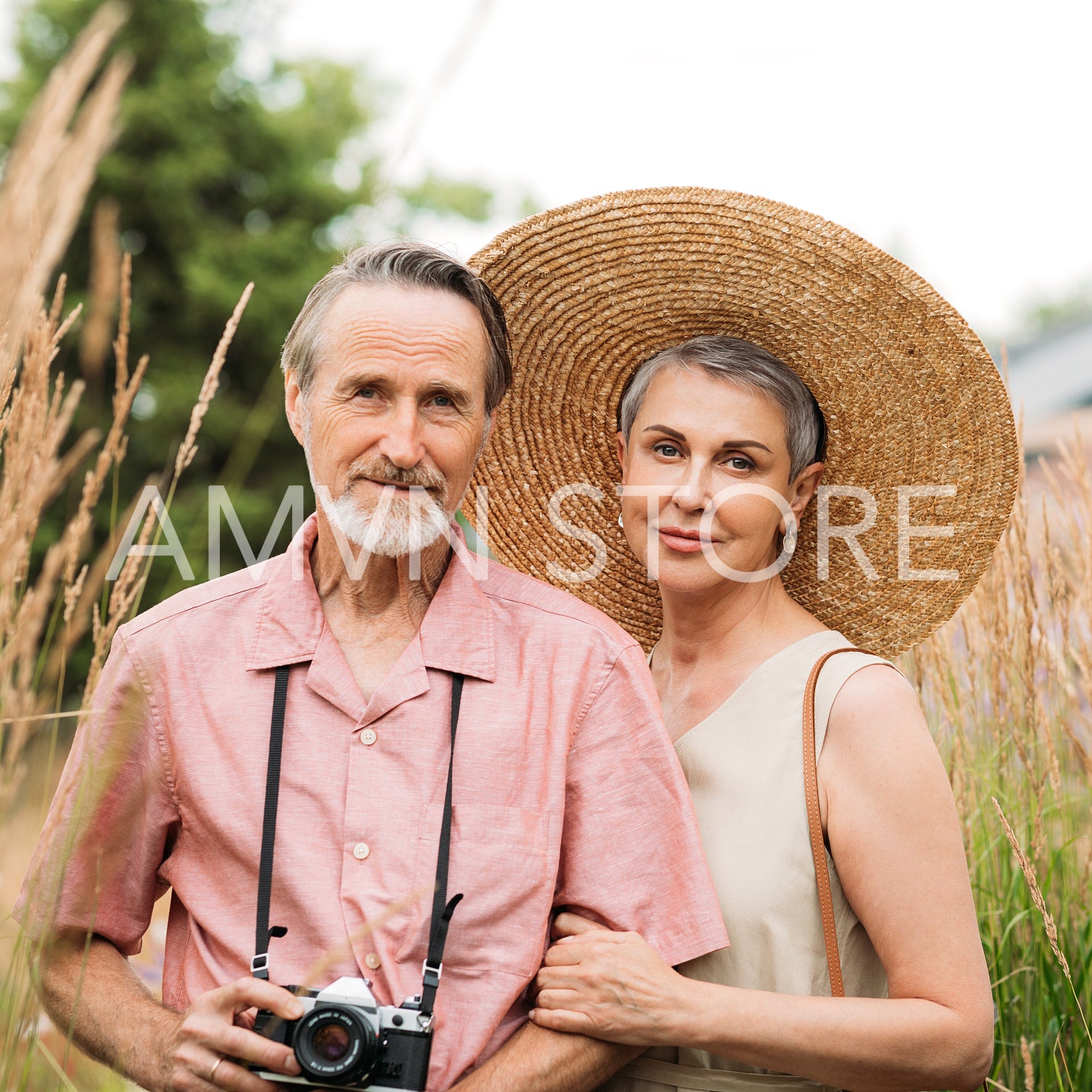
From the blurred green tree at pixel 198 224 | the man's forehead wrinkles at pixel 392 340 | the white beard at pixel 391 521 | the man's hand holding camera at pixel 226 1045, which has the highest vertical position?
the blurred green tree at pixel 198 224

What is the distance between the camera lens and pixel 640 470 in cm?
238

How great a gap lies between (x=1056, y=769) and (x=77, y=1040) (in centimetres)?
223

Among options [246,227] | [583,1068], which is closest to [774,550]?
[583,1068]

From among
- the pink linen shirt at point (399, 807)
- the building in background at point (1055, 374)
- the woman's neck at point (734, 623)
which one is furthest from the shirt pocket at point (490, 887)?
the building in background at point (1055, 374)

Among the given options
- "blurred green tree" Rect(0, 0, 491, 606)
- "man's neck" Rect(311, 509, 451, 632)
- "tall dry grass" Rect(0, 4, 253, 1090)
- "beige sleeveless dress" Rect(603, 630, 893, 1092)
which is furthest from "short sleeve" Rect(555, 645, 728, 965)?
"blurred green tree" Rect(0, 0, 491, 606)

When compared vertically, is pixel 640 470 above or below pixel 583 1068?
above

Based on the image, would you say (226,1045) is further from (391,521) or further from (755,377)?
(755,377)

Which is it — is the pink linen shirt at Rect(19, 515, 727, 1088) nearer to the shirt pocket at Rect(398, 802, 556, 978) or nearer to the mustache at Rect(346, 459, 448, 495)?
the shirt pocket at Rect(398, 802, 556, 978)

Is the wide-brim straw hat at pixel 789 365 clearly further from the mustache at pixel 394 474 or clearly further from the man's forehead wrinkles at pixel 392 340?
the mustache at pixel 394 474

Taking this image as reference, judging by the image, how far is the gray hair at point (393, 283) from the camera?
2.12 metres

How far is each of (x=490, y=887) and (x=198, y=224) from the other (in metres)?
11.4

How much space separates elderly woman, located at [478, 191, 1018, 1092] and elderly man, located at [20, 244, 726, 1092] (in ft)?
0.41

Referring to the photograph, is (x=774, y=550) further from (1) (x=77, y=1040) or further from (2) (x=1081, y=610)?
(1) (x=77, y=1040)

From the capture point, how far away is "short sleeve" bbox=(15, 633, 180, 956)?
1334 mm
